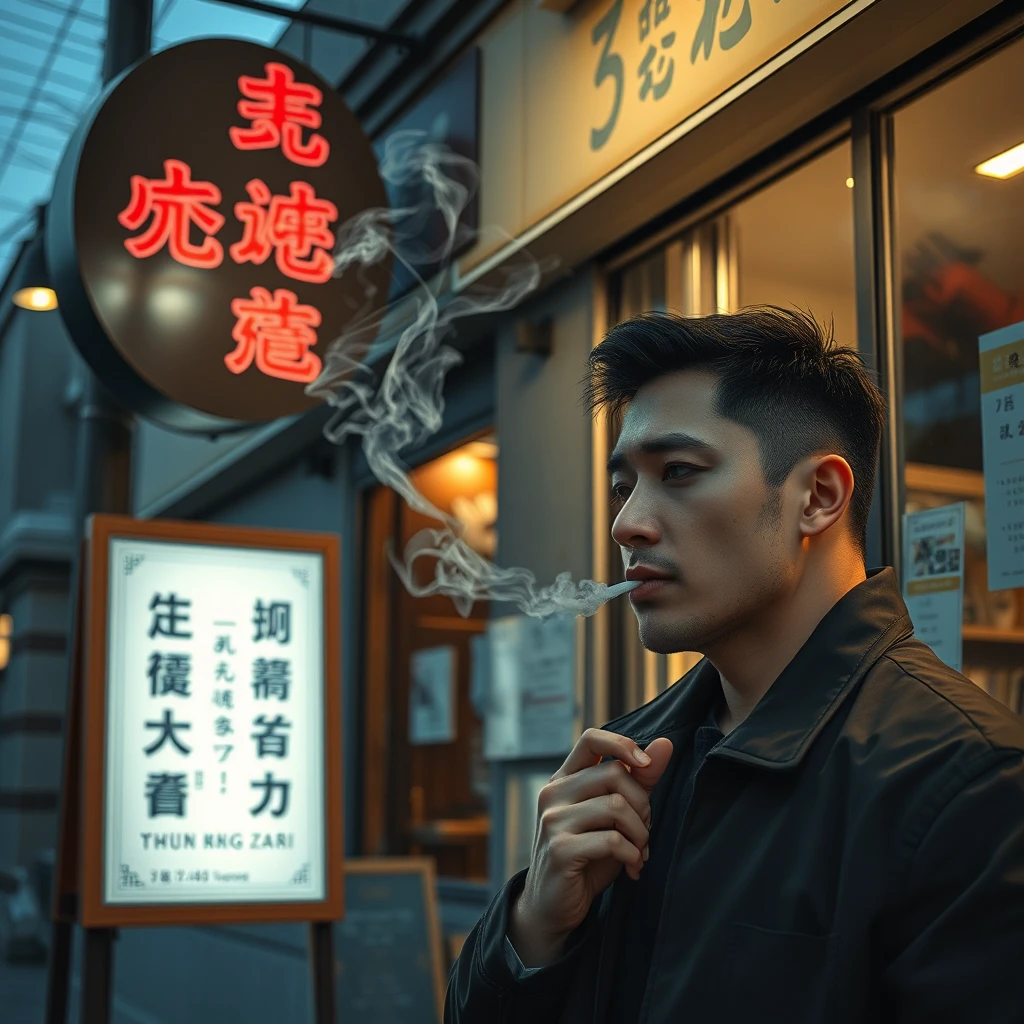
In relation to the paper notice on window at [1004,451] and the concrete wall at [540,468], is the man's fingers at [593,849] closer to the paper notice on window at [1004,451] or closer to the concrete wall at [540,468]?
the paper notice on window at [1004,451]

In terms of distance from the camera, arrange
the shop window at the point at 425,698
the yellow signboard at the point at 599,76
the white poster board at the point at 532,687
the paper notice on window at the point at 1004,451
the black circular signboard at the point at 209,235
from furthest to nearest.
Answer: the shop window at the point at 425,698 < the white poster board at the point at 532,687 < the black circular signboard at the point at 209,235 < the yellow signboard at the point at 599,76 < the paper notice on window at the point at 1004,451

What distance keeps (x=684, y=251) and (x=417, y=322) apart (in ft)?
3.79

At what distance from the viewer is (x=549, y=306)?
458 cm

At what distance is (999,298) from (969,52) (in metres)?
0.57

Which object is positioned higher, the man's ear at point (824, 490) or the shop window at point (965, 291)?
the shop window at point (965, 291)

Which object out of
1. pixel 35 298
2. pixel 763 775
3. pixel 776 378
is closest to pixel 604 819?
pixel 763 775

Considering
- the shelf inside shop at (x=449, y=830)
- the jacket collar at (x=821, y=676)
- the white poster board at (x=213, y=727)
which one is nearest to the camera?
the jacket collar at (x=821, y=676)

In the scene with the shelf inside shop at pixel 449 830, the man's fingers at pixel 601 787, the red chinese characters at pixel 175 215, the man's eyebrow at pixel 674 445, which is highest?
the red chinese characters at pixel 175 215

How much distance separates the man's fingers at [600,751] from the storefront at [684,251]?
1.55 meters

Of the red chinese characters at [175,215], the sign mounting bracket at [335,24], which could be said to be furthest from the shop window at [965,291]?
the sign mounting bracket at [335,24]

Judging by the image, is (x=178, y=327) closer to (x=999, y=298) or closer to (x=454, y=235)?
(x=454, y=235)

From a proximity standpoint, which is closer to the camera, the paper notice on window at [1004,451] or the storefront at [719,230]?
the paper notice on window at [1004,451]

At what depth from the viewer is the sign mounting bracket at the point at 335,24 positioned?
468 centimetres

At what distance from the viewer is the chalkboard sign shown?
187 inches
